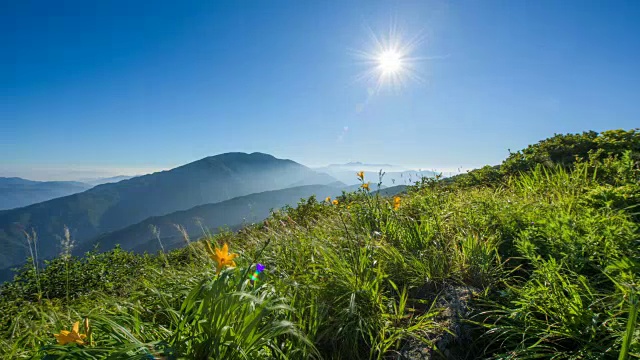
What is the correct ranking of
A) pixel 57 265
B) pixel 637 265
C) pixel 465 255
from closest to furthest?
pixel 637 265
pixel 465 255
pixel 57 265

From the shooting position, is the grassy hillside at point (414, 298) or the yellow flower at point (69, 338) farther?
the grassy hillside at point (414, 298)

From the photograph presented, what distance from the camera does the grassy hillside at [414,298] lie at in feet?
4.92

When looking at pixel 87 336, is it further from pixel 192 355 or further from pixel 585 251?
pixel 585 251

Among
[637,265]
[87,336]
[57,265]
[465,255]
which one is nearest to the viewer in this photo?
[87,336]

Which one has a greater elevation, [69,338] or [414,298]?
[69,338]

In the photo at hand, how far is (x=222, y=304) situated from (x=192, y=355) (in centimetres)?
29

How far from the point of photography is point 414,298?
246 centimetres

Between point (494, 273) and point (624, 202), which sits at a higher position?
point (624, 202)

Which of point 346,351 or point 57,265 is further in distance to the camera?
point 57,265

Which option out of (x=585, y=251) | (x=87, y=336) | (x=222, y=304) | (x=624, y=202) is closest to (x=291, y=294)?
(x=222, y=304)

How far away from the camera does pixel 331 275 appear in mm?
2500

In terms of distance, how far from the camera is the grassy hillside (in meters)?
1.50

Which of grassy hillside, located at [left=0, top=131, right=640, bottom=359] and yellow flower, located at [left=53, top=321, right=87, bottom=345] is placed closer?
yellow flower, located at [left=53, top=321, right=87, bottom=345]

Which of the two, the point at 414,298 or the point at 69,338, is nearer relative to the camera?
the point at 69,338
